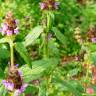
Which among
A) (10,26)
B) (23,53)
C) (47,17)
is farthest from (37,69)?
(47,17)

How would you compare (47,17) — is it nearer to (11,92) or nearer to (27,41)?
(27,41)

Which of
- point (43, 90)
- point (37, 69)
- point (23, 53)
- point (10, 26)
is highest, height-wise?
point (10, 26)

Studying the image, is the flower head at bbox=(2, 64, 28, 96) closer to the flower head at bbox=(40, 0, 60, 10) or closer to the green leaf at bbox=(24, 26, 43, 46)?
the green leaf at bbox=(24, 26, 43, 46)

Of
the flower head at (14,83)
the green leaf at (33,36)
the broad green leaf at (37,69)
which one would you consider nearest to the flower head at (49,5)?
the green leaf at (33,36)

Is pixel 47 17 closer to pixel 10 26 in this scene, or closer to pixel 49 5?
pixel 49 5

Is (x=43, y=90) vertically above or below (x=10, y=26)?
below

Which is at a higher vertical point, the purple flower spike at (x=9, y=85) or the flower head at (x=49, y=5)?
the flower head at (x=49, y=5)

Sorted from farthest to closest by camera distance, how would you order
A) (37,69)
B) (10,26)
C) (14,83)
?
(37,69)
(10,26)
(14,83)

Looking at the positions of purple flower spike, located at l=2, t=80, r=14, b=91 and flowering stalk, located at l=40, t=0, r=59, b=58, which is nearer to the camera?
purple flower spike, located at l=2, t=80, r=14, b=91

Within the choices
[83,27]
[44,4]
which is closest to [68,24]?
[83,27]

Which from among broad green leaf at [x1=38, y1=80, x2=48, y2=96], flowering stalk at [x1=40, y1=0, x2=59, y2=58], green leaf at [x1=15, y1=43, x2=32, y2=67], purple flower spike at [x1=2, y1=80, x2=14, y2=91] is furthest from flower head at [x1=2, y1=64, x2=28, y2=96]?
flowering stalk at [x1=40, y1=0, x2=59, y2=58]

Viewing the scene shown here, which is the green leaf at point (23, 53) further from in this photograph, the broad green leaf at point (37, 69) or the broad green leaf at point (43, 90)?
the broad green leaf at point (43, 90)
